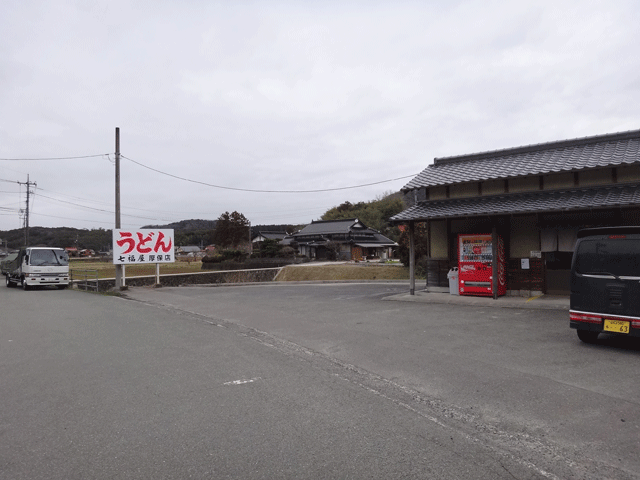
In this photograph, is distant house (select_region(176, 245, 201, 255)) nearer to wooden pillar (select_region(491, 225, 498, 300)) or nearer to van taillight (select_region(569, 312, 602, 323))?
wooden pillar (select_region(491, 225, 498, 300))

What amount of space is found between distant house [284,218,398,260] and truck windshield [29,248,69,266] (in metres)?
35.3

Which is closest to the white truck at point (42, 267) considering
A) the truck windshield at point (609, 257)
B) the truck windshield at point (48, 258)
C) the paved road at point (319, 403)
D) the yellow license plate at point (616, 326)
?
the truck windshield at point (48, 258)

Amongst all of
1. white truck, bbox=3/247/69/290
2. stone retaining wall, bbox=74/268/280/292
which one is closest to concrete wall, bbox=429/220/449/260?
stone retaining wall, bbox=74/268/280/292

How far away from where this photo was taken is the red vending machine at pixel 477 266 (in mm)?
13766

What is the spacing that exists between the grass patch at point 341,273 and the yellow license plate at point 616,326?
22686mm

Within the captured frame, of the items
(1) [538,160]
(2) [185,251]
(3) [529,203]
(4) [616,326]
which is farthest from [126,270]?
(2) [185,251]

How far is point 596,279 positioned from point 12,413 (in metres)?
8.13

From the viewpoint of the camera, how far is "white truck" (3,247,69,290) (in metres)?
21.1

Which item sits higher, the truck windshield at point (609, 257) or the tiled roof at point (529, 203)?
the tiled roof at point (529, 203)

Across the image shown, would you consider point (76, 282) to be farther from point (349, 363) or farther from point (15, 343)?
point (349, 363)

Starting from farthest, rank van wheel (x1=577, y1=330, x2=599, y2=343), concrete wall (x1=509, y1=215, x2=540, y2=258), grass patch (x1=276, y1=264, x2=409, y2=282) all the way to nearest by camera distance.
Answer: grass patch (x1=276, y1=264, x2=409, y2=282)
concrete wall (x1=509, y1=215, x2=540, y2=258)
van wheel (x1=577, y1=330, x2=599, y2=343)

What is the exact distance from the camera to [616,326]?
676cm

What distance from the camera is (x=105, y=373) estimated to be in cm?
591

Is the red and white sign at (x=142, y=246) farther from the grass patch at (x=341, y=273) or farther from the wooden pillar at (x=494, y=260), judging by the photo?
the wooden pillar at (x=494, y=260)
